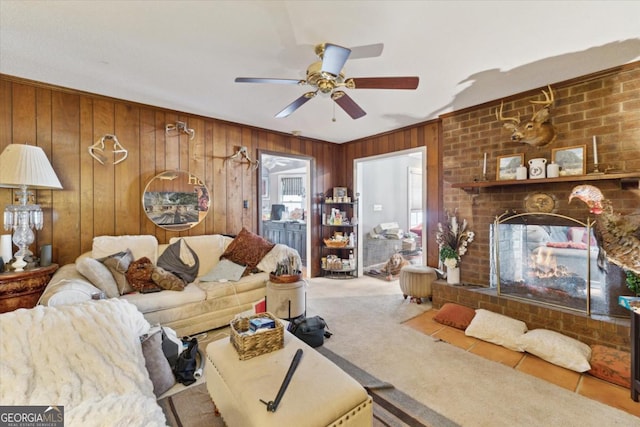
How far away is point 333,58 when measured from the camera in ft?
5.61

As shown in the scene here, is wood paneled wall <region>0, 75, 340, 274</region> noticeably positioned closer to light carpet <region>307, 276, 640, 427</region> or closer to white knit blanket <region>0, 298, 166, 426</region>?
white knit blanket <region>0, 298, 166, 426</region>

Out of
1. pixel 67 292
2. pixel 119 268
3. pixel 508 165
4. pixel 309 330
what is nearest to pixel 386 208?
pixel 508 165

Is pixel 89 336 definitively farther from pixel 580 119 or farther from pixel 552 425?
pixel 580 119

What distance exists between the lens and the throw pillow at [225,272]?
3.10m

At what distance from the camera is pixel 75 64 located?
7.79ft

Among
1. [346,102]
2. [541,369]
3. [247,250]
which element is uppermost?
[346,102]

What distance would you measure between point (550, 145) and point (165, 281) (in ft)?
13.7

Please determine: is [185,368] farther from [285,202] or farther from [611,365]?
[285,202]

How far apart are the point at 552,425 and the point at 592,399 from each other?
1.68 feet

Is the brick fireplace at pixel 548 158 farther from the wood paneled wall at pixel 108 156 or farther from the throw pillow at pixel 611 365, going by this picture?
the wood paneled wall at pixel 108 156

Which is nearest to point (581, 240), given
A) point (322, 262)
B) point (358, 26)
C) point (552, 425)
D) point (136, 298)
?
point (552, 425)

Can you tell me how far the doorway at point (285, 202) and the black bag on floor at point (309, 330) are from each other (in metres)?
2.52

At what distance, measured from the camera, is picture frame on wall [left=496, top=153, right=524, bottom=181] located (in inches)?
118

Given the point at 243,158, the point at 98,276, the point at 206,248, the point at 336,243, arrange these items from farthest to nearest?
the point at 336,243 < the point at 243,158 < the point at 206,248 < the point at 98,276
